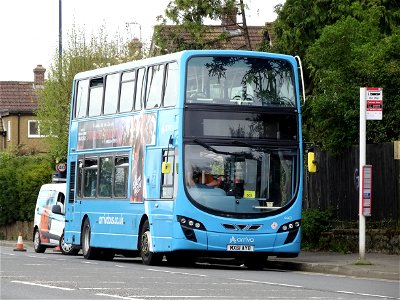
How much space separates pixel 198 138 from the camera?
87.9 feet

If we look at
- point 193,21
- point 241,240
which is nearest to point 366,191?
point 241,240

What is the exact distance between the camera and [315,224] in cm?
3278

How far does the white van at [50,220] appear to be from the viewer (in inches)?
1554

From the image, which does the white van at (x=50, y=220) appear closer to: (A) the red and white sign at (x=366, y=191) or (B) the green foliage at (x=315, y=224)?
(B) the green foliage at (x=315, y=224)

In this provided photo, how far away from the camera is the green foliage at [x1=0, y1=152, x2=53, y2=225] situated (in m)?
57.7

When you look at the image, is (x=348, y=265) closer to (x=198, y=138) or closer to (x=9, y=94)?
(x=198, y=138)

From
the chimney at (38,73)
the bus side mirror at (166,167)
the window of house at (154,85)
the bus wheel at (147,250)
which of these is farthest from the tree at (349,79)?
the chimney at (38,73)

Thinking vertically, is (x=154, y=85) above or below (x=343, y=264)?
above

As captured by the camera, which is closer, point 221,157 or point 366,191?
point 366,191

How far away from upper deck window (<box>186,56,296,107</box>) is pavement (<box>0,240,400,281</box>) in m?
3.25

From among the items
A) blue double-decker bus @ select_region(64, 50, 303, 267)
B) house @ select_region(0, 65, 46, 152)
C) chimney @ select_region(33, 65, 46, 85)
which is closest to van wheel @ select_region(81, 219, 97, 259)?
blue double-decker bus @ select_region(64, 50, 303, 267)

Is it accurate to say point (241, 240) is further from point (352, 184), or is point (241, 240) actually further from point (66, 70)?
point (66, 70)

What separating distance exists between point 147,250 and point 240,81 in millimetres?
4092

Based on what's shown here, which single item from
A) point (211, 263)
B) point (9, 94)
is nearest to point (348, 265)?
point (211, 263)
